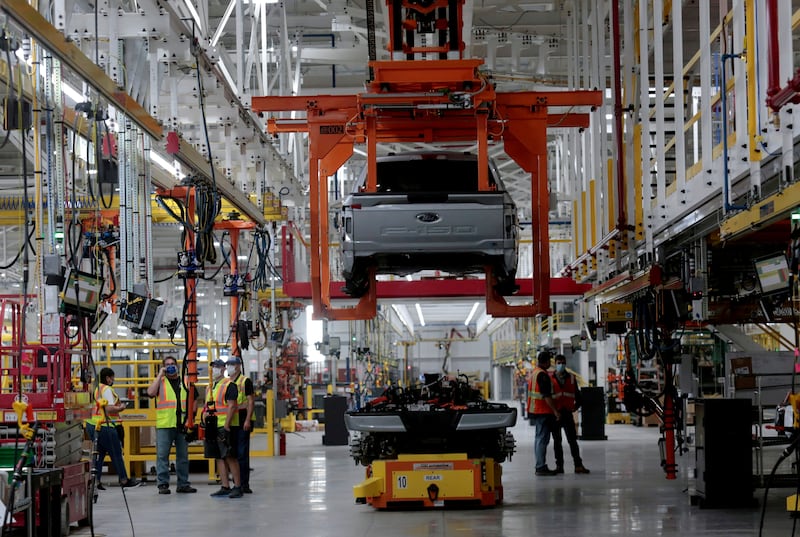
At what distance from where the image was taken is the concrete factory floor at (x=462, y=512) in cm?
938

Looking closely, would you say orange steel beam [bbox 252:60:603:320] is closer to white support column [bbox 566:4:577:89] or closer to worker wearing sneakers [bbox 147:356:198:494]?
worker wearing sneakers [bbox 147:356:198:494]

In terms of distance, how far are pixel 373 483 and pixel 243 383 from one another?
2.66 m

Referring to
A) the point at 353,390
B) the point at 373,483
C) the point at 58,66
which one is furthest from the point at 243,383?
the point at 353,390

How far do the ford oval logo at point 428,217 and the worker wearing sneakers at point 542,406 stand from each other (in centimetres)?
392

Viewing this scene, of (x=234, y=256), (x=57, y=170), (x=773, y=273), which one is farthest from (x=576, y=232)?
(x=57, y=170)

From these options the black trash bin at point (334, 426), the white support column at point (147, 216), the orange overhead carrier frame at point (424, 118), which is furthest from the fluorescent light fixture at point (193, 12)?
the black trash bin at point (334, 426)

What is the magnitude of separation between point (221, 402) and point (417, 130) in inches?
154

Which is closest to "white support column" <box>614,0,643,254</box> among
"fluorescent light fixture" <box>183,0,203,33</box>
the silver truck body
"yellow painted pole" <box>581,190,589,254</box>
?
"yellow painted pole" <box>581,190,589,254</box>

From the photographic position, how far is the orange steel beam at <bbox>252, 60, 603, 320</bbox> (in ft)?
35.6

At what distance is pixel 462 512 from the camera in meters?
10.7

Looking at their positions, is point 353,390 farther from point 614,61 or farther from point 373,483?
point 373,483

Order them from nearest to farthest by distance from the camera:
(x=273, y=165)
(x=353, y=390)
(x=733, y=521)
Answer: (x=733, y=521)
(x=273, y=165)
(x=353, y=390)

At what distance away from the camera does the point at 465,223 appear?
10.4m

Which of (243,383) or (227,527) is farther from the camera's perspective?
(243,383)
